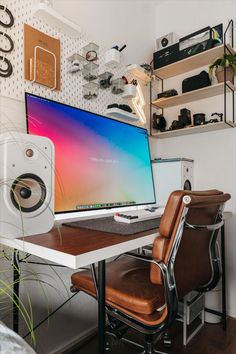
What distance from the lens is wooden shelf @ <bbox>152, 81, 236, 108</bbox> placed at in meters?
1.97

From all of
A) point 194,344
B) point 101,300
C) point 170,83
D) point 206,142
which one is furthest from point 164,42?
point 194,344

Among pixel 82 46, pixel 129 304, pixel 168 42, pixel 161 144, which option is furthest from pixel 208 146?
pixel 129 304

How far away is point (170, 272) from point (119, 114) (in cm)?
123

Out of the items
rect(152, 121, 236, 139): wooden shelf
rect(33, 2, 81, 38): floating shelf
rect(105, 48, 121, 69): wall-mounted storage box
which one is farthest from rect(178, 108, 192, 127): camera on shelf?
rect(33, 2, 81, 38): floating shelf

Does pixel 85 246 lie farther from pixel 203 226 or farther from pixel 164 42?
pixel 164 42

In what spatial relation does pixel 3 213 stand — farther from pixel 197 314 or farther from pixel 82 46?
pixel 197 314

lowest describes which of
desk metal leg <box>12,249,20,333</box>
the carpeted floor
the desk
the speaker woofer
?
the carpeted floor

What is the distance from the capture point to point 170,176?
2053mm

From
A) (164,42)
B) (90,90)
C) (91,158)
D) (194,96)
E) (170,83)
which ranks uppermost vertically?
(164,42)

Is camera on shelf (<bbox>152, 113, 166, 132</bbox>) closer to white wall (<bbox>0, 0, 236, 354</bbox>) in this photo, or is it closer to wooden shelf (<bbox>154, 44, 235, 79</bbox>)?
white wall (<bbox>0, 0, 236, 354</bbox>)

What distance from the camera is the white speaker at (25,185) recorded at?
35.5 inches

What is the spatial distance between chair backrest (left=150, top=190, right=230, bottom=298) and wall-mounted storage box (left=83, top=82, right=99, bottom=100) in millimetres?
1013

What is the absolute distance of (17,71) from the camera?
4.25 feet

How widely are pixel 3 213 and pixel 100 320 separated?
1.63 ft
